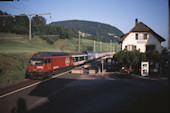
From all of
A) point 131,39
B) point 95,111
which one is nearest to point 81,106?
point 95,111

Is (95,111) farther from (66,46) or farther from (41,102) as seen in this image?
(66,46)

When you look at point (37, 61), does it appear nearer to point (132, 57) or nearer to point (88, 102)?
point (88, 102)

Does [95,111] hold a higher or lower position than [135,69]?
lower

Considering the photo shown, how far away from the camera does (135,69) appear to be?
26172mm

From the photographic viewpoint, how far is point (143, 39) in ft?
98.7

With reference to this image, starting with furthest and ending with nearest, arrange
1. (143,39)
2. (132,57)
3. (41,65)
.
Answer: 1. (143,39)
2. (132,57)
3. (41,65)

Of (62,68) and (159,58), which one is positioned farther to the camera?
(62,68)

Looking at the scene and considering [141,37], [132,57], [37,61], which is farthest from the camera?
[141,37]

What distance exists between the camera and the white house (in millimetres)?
29344

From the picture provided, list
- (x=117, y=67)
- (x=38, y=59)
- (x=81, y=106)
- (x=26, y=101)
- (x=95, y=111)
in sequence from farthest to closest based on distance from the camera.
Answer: (x=117, y=67) → (x=38, y=59) → (x=26, y=101) → (x=81, y=106) → (x=95, y=111)

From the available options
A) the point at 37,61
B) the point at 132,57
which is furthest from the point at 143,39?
the point at 37,61

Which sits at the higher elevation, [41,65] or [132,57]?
[132,57]

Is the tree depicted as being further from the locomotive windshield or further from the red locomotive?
the locomotive windshield

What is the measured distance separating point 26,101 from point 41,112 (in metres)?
2.78
